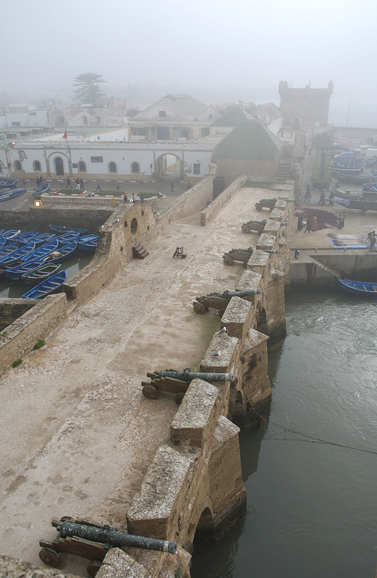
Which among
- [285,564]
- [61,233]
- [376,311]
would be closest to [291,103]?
[61,233]

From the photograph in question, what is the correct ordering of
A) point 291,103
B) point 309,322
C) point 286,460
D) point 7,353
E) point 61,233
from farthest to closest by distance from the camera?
point 291,103, point 61,233, point 309,322, point 286,460, point 7,353

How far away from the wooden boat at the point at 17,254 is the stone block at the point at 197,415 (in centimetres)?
1824

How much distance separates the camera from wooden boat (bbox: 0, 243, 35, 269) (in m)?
23.8

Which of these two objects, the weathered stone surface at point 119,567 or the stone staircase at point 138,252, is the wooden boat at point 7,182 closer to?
the stone staircase at point 138,252

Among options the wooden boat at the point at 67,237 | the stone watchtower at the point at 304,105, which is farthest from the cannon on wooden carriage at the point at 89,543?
the stone watchtower at the point at 304,105

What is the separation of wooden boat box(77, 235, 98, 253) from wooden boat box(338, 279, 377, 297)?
1350 cm

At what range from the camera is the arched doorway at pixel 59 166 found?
36.7m

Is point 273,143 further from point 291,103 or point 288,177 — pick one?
point 291,103

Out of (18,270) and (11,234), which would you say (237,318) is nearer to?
(18,270)

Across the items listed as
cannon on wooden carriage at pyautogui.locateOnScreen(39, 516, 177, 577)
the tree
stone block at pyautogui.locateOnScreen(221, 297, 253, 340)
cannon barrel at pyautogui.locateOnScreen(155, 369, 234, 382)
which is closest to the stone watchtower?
the tree

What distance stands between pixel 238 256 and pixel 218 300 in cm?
407

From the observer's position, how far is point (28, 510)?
22.0 ft

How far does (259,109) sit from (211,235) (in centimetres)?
3811

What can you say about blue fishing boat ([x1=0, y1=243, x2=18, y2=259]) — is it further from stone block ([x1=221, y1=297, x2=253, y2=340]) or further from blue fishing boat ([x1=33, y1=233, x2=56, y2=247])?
stone block ([x1=221, y1=297, x2=253, y2=340])
